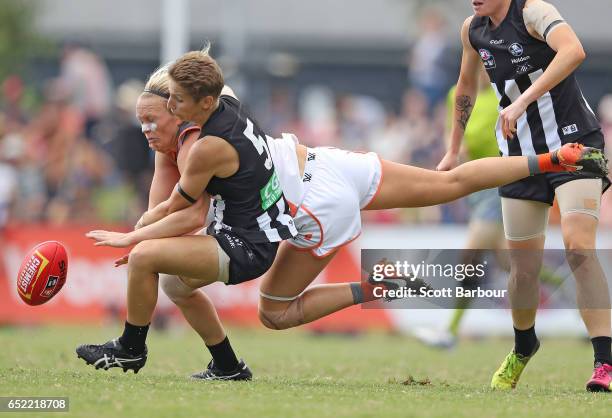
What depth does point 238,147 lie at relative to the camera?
22.1ft

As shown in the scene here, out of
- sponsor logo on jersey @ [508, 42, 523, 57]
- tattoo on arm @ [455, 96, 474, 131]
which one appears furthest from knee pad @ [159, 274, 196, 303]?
sponsor logo on jersey @ [508, 42, 523, 57]

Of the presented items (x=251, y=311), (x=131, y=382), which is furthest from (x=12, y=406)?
(x=251, y=311)

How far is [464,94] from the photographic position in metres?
7.84

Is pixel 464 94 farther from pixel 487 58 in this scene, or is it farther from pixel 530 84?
pixel 530 84

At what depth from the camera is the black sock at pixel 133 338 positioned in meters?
7.01

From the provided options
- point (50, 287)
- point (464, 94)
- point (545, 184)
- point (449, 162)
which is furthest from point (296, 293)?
point (464, 94)

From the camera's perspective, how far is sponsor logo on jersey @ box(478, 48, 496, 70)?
7.31 metres

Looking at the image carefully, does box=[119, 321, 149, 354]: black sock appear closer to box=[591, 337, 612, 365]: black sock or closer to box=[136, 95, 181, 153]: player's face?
box=[136, 95, 181, 153]: player's face

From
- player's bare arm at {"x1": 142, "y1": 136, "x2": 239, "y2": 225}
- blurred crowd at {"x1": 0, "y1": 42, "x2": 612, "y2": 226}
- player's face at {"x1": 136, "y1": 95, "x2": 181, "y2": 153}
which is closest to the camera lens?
player's bare arm at {"x1": 142, "y1": 136, "x2": 239, "y2": 225}

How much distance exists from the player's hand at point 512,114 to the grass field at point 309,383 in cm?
153

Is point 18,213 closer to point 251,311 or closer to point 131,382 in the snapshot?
point 251,311

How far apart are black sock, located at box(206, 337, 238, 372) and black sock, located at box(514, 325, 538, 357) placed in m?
1.79

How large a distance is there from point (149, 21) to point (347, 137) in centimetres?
716

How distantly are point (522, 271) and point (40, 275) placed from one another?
2.94 m
